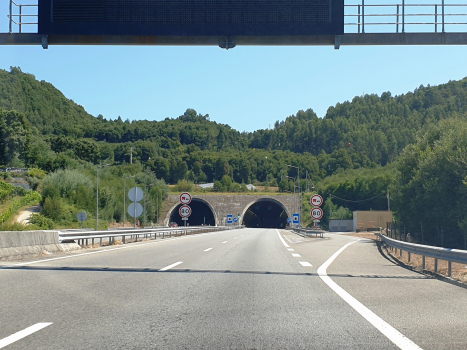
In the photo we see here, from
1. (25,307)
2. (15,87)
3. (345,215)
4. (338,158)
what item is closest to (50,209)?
(15,87)

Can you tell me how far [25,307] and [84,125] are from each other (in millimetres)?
127299

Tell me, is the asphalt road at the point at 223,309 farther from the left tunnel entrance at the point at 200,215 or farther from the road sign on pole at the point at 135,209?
the left tunnel entrance at the point at 200,215

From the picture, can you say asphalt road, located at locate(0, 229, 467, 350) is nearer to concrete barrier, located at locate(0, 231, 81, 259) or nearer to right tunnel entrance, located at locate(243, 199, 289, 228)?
concrete barrier, located at locate(0, 231, 81, 259)

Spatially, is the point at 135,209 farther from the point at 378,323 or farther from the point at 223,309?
the point at 378,323

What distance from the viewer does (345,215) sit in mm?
97562

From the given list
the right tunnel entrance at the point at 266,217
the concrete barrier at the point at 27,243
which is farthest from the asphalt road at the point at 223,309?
the right tunnel entrance at the point at 266,217

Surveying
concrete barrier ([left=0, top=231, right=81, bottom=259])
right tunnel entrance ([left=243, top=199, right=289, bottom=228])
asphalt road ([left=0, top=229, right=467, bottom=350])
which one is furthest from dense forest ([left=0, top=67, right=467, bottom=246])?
asphalt road ([left=0, top=229, right=467, bottom=350])

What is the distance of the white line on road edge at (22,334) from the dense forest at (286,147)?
3457 cm

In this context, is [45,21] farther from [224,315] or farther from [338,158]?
[338,158]

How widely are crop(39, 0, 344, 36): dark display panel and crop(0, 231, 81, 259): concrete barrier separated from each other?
18.8 feet

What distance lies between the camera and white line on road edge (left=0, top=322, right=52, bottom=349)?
4914mm

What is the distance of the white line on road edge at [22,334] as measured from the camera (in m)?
4.91

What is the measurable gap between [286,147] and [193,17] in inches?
7191

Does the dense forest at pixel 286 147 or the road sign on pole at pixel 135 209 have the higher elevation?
the dense forest at pixel 286 147
